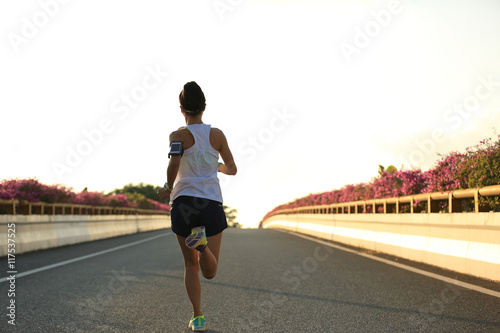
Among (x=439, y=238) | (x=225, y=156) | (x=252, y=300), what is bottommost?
(x=252, y=300)

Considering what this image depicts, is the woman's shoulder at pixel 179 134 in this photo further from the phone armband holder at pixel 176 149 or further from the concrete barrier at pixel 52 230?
the concrete barrier at pixel 52 230

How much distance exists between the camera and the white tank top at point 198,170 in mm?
4766

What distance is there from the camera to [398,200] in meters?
13.3

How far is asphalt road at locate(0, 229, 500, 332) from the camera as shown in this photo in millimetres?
5559

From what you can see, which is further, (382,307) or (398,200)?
(398,200)

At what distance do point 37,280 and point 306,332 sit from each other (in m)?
5.33

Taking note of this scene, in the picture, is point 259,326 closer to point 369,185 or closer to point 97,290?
point 97,290

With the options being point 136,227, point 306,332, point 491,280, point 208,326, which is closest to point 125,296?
point 208,326

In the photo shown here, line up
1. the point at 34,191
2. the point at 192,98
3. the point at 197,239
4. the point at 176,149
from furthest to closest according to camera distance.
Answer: the point at 34,191 → the point at 192,98 → the point at 176,149 → the point at 197,239

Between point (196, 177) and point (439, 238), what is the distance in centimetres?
659

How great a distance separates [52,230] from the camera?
16266mm

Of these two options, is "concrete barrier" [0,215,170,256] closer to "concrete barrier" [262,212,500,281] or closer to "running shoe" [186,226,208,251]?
"concrete barrier" [262,212,500,281]

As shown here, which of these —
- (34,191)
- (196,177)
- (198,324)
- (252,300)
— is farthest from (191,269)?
(34,191)

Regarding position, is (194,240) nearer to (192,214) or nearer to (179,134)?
(192,214)
